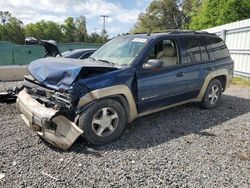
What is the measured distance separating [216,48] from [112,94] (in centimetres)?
336

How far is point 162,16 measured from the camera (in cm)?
4953

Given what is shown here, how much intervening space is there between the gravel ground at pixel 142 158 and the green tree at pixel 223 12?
18.3 m

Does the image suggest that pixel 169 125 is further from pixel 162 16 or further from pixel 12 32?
pixel 12 32

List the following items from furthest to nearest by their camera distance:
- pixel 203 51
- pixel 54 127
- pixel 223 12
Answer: pixel 223 12 → pixel 203 51 → pixel 54 127

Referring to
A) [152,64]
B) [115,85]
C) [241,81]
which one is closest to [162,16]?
[241,81]

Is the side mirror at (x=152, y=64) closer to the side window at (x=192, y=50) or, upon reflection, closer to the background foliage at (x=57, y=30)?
the side window at (x=192, y=50)

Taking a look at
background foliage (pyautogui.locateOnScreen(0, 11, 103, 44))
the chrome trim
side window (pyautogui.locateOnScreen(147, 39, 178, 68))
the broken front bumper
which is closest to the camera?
the broken front bumper

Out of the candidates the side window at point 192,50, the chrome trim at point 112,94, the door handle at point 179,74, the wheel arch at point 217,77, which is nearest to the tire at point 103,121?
the chrome trim at point 112,94

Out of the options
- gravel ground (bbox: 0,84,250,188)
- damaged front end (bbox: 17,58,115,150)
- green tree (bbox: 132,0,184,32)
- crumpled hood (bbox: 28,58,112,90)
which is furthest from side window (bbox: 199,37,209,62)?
green tree (bbox: 132,0,184,32)

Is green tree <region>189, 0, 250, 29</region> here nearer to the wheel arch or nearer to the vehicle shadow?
the vehicle shadow

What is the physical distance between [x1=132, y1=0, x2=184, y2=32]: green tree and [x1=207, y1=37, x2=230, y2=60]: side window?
4398cm

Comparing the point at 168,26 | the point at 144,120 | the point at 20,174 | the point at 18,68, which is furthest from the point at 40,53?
the point at 168,26

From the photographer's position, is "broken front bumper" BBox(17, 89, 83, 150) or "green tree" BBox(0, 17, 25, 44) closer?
"broken front bumper" BBox(17, 89, 83, 150)

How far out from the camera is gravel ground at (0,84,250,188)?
9.87ft
